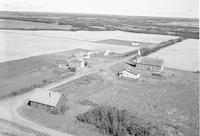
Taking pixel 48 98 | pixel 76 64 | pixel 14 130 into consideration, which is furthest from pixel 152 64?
pixel 14 130

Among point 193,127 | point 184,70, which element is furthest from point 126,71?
point 193,127

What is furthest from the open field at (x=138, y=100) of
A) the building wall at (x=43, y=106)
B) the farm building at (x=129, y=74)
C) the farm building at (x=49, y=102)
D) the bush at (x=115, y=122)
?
the farm building at (x=129, y=74)

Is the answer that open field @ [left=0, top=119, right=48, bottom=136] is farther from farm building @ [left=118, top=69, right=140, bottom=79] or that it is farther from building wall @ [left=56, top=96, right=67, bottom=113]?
farm building @ [left=118, top=69, right=140, bottom=79]

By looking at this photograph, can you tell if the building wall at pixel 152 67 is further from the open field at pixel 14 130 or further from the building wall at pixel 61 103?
the open field at pixel 14 130

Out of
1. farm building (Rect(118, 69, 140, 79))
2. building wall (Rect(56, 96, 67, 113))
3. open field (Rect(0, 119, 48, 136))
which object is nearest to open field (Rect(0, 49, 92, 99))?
building wall (Rect(56, 96, 67, 113))

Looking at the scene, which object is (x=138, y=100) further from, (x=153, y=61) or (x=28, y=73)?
(x=28, y=73)

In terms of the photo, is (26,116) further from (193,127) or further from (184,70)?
(184,70)

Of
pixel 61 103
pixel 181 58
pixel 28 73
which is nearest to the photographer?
pixel 61 103
